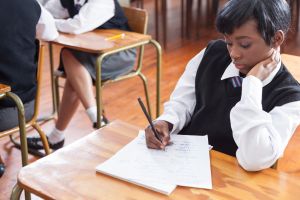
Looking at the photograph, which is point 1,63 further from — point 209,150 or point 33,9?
point 209,150

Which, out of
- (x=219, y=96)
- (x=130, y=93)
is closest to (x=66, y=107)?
(x=130, y=93)

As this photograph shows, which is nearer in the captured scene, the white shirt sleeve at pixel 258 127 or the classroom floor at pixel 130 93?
the white shirt sleeve at pixel 258 127

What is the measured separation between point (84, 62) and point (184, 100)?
4.17 feet

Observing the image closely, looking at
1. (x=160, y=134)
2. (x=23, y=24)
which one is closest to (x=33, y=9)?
(x=23, y=24)

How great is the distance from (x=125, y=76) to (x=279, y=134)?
1.54m

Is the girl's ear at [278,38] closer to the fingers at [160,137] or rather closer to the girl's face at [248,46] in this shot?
the girl's face at [248,46]

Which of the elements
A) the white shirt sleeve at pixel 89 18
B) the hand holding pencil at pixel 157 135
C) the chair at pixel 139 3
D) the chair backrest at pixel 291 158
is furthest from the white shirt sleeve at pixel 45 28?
the chair at pixel 139 3

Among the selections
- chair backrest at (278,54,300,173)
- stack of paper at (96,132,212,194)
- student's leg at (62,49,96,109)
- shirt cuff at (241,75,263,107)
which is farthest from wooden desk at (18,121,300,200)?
student's leg at (62,49,96,109)

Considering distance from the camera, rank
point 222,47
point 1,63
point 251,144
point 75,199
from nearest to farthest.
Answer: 1. point 75,199
2. point 251,144
3. point 222,47
4. point 1,63

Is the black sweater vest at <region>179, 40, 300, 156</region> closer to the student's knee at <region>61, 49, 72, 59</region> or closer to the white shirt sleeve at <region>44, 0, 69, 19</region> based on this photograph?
the student's knee at <region>61, 49, 72, 59</region>

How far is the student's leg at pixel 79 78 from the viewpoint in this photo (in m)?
2.51

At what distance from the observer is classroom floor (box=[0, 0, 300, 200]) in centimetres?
249

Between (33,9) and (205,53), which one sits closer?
(205,53)

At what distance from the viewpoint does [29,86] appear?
1.98 metres
